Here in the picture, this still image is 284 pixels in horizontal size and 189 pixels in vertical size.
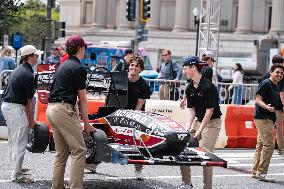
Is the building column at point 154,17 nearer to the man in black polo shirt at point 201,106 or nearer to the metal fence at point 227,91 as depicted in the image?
the metal fence at point 227,91

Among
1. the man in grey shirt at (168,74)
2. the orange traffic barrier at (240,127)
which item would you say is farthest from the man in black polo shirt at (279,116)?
the man in grey shirt at (168,74)

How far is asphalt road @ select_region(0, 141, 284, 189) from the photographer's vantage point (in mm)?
10145

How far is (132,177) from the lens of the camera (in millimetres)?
10984

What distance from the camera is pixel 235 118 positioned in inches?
645

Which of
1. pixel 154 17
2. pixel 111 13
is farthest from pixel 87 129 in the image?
pixel 111 13

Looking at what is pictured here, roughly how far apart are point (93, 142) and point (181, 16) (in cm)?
5816

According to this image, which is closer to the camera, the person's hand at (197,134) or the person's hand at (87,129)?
the person's hand at (87,129)

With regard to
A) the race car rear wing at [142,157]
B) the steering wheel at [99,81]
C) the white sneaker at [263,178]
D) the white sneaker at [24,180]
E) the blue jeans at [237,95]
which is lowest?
the white sneaker at [263,178]

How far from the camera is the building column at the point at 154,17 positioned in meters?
67.9

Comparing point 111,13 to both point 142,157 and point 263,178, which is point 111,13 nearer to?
point 263,178

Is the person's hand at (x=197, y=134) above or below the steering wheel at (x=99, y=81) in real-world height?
below

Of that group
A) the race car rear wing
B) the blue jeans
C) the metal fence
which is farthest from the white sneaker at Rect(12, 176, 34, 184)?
the blue jeans

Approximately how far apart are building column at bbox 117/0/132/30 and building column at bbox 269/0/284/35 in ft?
48.9

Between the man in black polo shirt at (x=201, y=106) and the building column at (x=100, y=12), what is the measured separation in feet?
205
